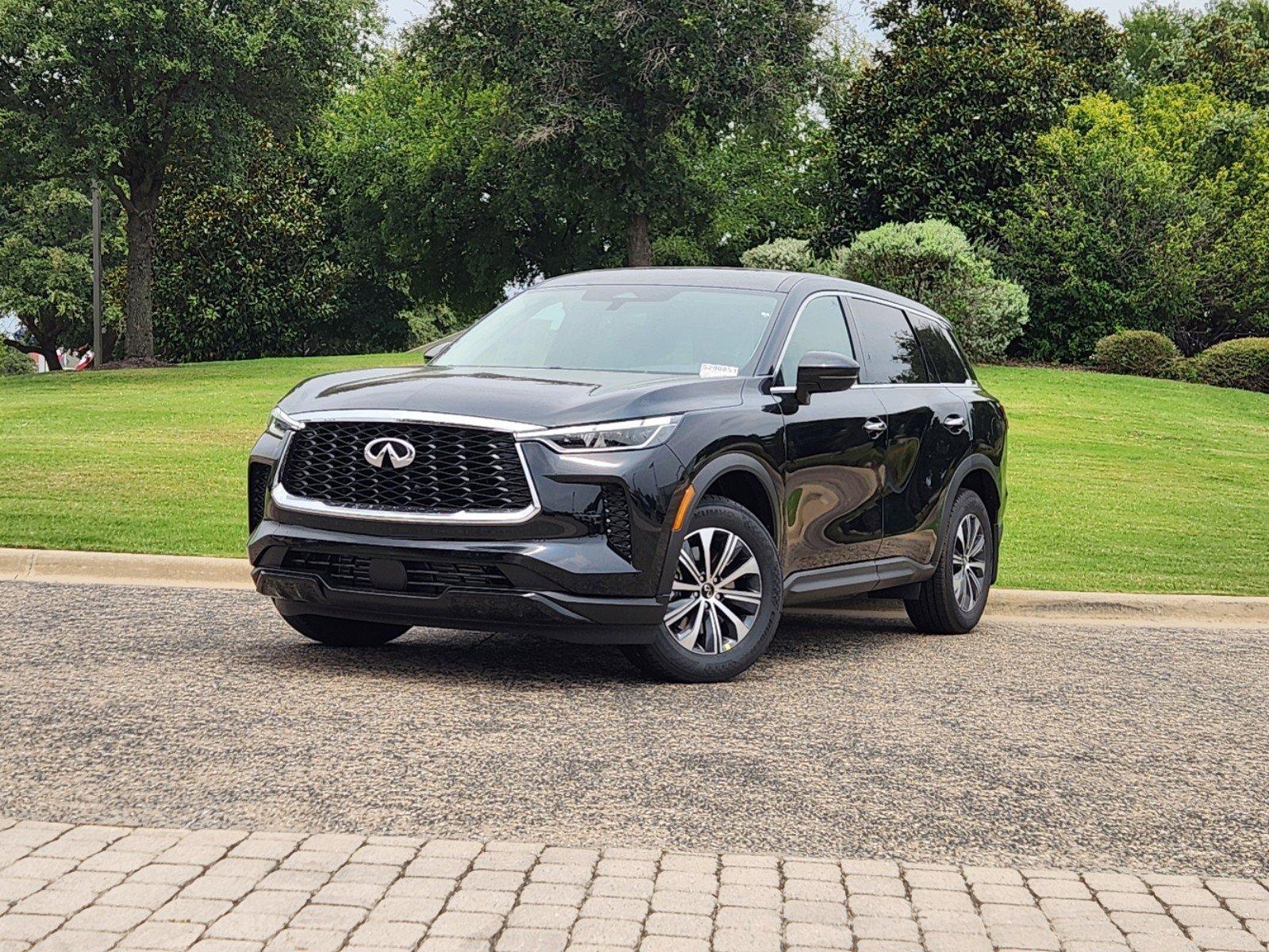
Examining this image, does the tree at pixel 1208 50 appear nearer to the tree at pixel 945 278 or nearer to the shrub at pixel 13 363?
the tree at pixel 945 278

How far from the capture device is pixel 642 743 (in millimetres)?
6227

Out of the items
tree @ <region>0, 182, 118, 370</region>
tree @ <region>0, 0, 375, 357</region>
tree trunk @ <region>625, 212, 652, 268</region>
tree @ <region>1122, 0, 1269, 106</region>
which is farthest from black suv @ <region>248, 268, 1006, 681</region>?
tree @ <region>0, 182, 118, 370</region>

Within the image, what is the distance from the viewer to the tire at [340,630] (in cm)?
821

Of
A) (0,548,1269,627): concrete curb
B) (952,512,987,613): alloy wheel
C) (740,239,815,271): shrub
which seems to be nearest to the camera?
(952,512,987,613): alloy wheel

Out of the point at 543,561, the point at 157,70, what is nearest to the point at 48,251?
the point at 157,70

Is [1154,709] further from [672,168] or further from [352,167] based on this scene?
[352,167]

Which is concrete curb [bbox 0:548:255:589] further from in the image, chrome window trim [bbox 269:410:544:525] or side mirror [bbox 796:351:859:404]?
side mirror [bbox 796:351:859:404]

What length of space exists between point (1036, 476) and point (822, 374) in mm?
10283

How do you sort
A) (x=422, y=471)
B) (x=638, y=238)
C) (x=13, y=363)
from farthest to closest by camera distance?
1. (x=13, y=363)
2. (x=638, y=238)
3. (x=422, y=471)

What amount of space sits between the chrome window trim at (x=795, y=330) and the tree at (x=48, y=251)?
5557cm

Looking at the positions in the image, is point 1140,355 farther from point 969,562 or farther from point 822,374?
point 822,374

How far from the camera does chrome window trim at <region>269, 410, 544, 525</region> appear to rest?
6.91 meters

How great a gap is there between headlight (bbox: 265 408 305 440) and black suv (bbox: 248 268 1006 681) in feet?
0.06

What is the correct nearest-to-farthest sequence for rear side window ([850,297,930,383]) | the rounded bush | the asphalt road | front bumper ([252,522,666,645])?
the asphalt road < front bumper ([252,522,666,645]) < rear side window ([850,297,930,383]) < the rounded bush
